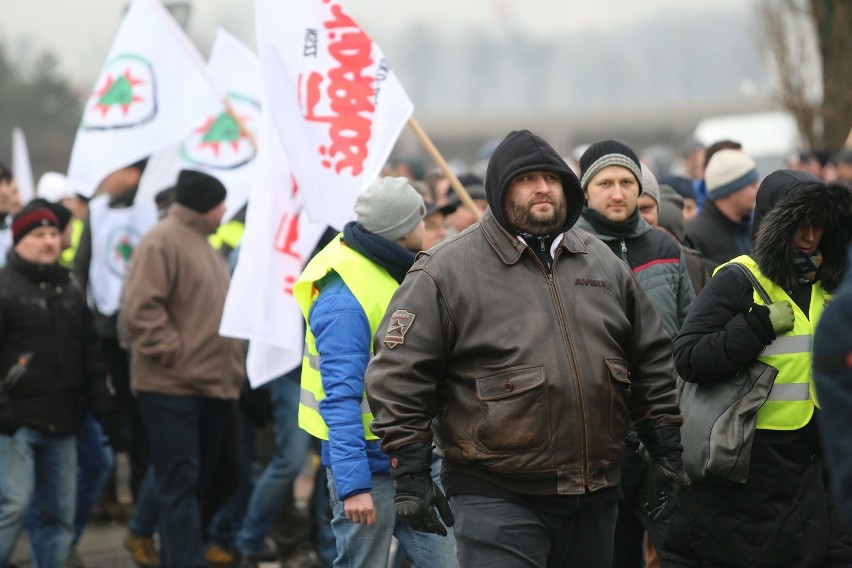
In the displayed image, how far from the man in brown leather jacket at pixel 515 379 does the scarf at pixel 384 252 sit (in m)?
0.88

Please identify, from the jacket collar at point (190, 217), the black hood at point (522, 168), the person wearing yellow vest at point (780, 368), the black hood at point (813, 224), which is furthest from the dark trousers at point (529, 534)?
the jacket collar at point (190, 217)

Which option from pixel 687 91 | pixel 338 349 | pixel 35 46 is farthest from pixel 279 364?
pixel 687 91

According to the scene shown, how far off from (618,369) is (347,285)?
1320 mm

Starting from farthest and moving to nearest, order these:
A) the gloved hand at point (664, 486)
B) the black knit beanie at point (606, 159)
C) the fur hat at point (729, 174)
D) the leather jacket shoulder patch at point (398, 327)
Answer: the fur hat at point (729, 174) → the black knit beanie at point (606, 159) → the gloved hand at point (664, 486) → the leather jacket shoulder patch at point (398, 327)

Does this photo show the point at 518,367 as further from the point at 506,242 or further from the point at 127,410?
the point at 127,410

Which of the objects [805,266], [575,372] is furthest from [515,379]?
[805,266]

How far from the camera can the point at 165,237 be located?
792cm

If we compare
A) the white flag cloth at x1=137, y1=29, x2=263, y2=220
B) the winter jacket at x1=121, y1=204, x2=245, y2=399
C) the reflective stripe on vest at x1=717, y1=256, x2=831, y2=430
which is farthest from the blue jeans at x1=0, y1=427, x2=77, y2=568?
the reflective stripe on vest at x1=717, y1=256, x2=831, y2=430

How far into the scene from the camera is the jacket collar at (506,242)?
4.70 metres

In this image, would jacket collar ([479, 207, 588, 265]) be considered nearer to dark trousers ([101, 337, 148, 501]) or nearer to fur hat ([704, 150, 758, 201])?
fur hat ([704, 150, 758, 201])

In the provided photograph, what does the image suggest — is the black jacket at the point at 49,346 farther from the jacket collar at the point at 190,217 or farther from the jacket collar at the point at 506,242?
the jacket collar at the point at 506,242

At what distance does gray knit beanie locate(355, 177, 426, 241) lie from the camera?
5.80 m

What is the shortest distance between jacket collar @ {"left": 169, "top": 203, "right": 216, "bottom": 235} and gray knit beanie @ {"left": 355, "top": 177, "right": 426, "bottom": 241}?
95.5 inches

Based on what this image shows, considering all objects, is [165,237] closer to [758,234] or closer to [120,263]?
[120,263]
